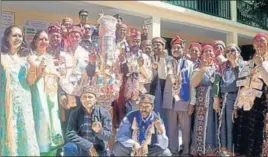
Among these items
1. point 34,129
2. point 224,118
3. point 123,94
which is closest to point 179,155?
point 224,118

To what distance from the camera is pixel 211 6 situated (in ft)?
5.71

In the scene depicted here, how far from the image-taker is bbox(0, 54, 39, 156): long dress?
144 cm

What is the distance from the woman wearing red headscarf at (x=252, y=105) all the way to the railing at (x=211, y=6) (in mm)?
180

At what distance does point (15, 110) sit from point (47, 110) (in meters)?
0.11

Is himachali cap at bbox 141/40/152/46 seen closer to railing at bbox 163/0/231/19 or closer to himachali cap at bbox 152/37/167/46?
himachali cap at bbox 152/37/167/46

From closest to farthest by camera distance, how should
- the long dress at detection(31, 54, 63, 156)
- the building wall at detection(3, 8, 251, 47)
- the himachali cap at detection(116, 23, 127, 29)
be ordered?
1. the building wall at detection(3, 8, 251, 47)
2. the long dress at detection(31, 54, 63, 156)
3. the himachali cap at detection(116, 23, 127, 29)

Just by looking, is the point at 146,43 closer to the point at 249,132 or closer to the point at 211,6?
the point at 211,6

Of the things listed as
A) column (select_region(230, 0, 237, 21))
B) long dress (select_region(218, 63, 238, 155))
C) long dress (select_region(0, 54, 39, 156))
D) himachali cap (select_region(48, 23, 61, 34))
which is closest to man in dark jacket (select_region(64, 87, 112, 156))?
long dress (select_region(0, 54, 39, 156))

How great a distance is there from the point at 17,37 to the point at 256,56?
33.4 inches

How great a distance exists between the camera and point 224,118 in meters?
1.78

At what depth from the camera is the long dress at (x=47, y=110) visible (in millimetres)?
1508

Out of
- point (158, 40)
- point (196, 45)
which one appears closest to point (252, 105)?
point (196, 45)

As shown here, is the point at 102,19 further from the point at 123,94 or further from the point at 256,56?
the point at 256,56

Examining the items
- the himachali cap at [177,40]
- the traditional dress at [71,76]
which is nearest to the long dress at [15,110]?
the traditional dress at [71,76]
